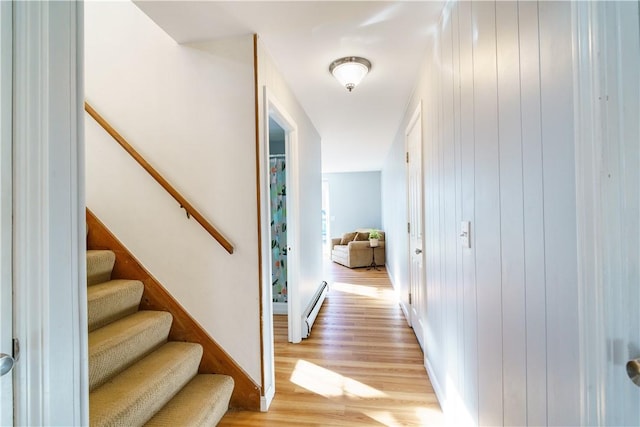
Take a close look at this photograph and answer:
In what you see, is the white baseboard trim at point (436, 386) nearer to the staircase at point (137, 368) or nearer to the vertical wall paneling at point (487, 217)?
the vertical wall paneling at point (487, 217)

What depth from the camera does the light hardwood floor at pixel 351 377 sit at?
168 centimetres

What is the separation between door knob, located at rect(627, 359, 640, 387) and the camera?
0.51 meters

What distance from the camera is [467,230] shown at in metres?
1.26

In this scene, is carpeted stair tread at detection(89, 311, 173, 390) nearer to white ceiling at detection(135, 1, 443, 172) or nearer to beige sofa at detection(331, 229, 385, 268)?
white ceiling at detection(135, 1, 443, 172)

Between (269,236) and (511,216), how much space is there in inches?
54.9

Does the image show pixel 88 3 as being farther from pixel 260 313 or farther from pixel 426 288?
pixel 426 288

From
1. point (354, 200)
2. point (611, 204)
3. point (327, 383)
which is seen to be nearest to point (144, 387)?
point (327, 383)

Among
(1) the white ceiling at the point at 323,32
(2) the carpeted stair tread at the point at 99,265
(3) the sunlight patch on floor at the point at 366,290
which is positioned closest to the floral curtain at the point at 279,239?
(1) the white ceiling at the point at 323,32

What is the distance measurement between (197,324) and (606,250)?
6.64 feet

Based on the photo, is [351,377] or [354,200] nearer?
[351,377]

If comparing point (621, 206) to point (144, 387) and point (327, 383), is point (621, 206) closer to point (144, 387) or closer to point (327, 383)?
point (144, 387)

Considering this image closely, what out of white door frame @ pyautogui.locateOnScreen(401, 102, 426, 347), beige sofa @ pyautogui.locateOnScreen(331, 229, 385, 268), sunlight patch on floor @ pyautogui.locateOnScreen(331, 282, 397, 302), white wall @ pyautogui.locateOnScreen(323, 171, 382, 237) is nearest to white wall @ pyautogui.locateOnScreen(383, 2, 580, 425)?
white door frame @ pyautogui.locateOnScreen(401, 102, 426, 347)

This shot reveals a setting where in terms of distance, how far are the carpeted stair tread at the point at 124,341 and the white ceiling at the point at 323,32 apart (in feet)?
5.88

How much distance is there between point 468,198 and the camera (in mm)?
1265
